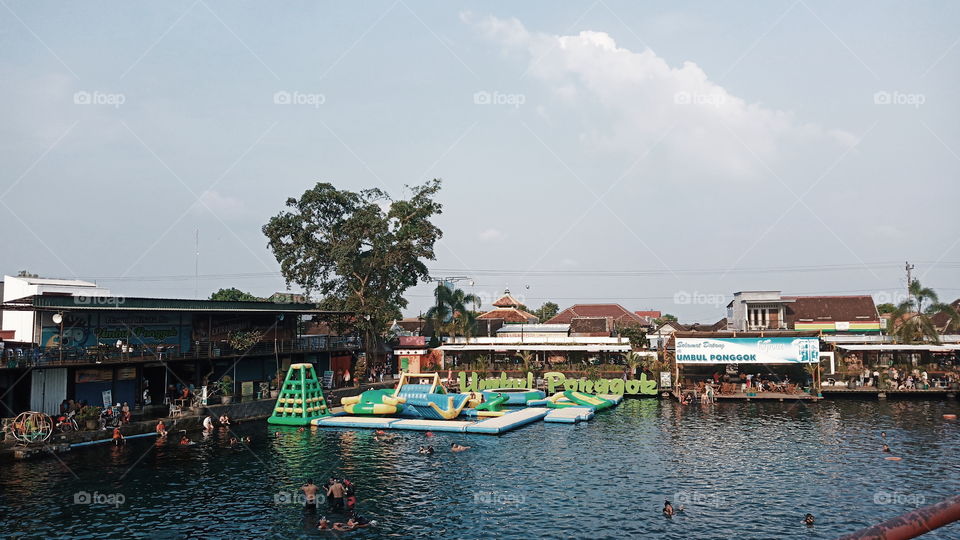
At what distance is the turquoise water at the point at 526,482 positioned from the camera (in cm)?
2536

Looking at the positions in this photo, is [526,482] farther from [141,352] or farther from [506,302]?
[506,302]

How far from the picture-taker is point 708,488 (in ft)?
98.3

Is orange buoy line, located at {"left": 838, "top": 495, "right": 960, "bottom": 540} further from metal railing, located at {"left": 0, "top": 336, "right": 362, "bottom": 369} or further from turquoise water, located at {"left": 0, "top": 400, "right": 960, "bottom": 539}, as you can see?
metal railing, located at {"left": 0, "top": 336, "right": 362, "bottom": 369}

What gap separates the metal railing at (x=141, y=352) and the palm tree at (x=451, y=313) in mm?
15246

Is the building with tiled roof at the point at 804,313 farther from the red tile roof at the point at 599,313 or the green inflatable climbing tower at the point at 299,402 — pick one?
the green inflatable climbing tower at the point at 299,402

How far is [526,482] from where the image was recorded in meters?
31.5

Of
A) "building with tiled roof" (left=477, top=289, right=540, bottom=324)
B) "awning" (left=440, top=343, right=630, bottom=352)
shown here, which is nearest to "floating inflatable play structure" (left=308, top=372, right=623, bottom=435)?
"awning" (left=440, top=343, right=630, bottom=352)

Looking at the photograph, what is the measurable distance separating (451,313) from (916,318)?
4879cm

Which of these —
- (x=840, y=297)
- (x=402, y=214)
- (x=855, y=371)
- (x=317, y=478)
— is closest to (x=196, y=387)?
(x=317, y=478)

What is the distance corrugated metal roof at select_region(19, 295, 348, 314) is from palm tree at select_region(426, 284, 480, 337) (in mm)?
19447

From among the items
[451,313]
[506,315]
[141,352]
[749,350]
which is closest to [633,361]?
[749,350]

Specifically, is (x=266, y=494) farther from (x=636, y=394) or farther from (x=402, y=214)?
(x=402, y=214)

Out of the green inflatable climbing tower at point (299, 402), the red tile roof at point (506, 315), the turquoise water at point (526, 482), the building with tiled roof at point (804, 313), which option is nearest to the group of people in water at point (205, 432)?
the turquoise water at point (526, 482)

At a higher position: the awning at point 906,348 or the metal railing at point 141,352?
the metal railing at point 141,352
